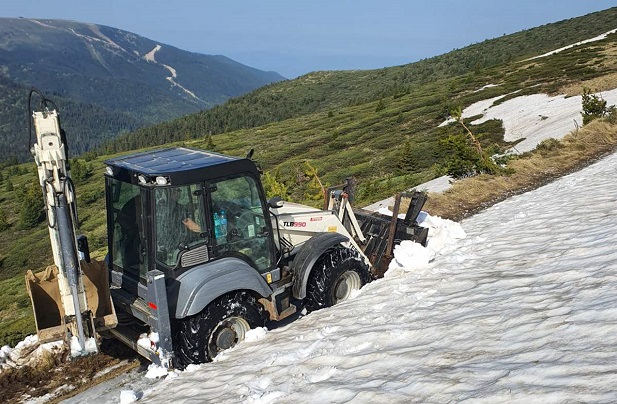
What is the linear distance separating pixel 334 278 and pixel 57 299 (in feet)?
12.8

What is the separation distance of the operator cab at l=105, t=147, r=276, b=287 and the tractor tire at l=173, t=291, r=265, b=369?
1.88 ft

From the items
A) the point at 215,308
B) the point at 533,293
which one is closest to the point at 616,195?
the point at 533,293

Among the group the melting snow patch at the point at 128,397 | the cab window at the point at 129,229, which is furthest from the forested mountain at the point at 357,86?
the melting snow patch at the point at 128,397

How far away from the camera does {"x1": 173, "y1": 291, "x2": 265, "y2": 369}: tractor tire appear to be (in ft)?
21.6

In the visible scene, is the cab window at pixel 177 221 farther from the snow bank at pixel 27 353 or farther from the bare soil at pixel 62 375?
the snow bank at pixel 27 353

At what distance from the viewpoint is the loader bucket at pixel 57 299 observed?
20.6 feet

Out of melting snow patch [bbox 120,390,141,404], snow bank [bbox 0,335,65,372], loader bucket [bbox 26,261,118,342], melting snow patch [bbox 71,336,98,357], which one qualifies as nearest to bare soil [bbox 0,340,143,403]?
snow bank [bbox 0,335,65,372]

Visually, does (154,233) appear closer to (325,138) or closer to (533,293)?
(533,293)

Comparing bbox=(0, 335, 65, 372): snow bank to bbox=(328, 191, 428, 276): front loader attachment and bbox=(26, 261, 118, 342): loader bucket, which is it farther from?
bbox=(328, 191, 428, 276): front loader attachment

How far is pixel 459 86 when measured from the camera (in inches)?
2825

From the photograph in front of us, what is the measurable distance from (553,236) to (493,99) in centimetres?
4780

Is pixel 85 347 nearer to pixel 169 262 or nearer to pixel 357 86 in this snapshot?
pixel 169 262

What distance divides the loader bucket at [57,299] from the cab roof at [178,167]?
4.66ft

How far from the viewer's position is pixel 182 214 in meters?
6.55
